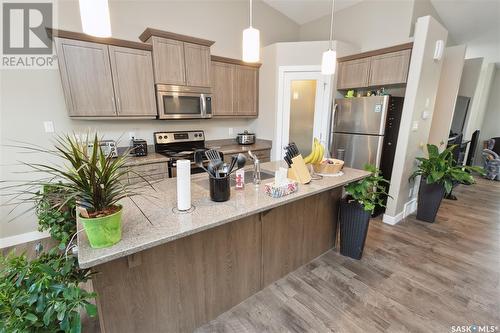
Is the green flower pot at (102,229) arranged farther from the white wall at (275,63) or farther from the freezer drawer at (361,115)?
the white wall at (275,63)

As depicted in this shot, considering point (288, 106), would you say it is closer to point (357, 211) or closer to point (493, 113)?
point (357, 211)

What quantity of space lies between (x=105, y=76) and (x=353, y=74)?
3.28 meters

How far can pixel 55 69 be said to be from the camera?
2574 mm

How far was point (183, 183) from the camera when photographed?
126 cm

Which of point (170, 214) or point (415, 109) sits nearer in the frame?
point (170, 214)

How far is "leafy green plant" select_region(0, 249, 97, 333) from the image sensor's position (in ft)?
2.91

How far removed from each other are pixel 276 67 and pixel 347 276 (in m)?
3.10

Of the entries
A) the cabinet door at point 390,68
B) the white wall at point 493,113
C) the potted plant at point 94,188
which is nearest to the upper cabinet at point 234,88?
the cabinet door at point 390,68

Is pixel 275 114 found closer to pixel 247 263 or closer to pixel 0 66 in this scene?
pixel 247 263

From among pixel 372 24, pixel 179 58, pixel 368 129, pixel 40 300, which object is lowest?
pixel 40 300

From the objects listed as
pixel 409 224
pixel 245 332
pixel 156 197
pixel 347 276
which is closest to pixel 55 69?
pixel 156 197

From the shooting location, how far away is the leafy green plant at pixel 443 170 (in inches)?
110

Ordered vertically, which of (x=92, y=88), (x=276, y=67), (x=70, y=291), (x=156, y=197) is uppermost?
(x=276, y=67)

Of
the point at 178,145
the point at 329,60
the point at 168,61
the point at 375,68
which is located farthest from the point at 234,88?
the point at 375,68
